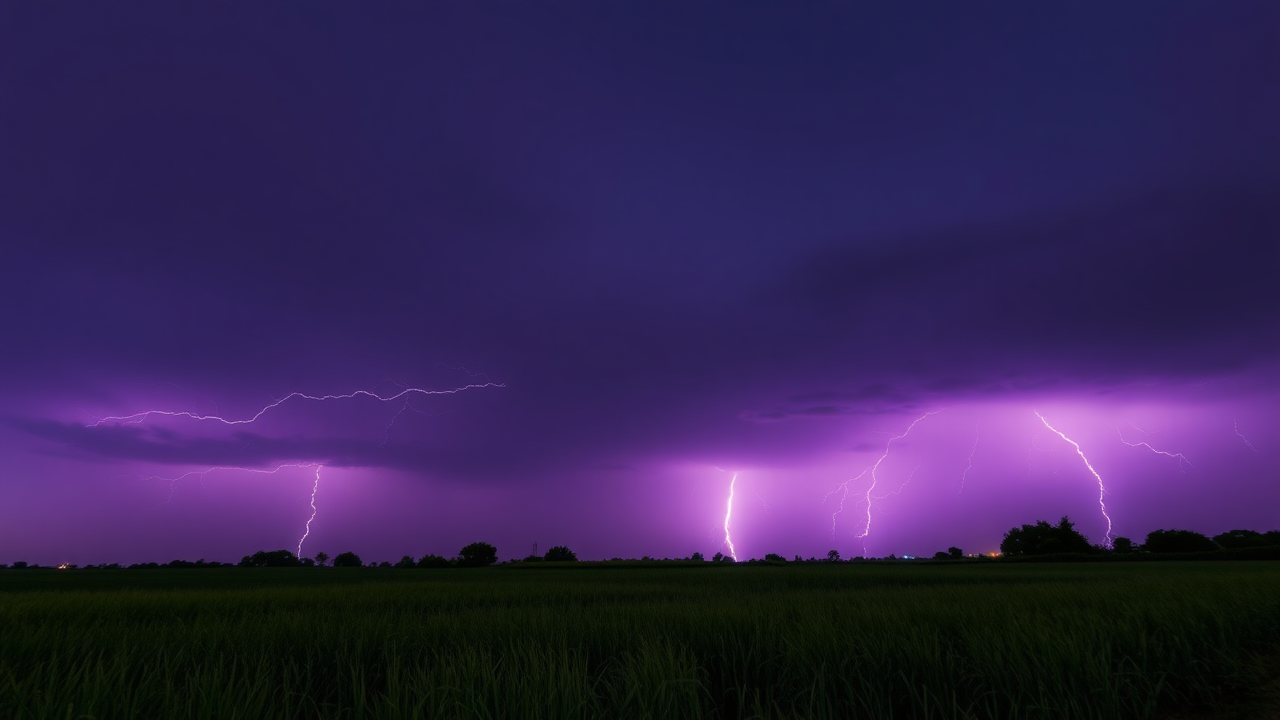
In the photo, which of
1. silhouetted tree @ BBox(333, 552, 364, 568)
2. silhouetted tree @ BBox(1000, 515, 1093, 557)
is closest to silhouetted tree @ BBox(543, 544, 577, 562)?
silhouetted tree @ BBox(333, 552, 364, 568)

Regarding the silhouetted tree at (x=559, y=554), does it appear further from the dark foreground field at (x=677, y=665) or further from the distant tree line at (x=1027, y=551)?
the dark foreground field at (x=677, y=665)

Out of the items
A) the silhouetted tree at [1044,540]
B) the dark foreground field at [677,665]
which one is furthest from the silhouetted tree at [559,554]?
the dark foreground field at [677,665]

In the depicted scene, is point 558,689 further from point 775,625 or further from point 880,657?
point 775,625

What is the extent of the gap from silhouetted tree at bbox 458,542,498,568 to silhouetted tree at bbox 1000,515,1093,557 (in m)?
69.6

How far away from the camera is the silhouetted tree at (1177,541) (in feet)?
189

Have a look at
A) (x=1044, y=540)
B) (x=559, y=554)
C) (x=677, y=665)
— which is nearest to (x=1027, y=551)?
(x=1044, y=540)

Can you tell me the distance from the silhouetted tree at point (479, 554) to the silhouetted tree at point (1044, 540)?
228ft

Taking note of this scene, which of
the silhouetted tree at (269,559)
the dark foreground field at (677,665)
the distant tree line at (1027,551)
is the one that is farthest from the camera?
the silhouetted tree at (269,559)

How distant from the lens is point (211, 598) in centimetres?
1256

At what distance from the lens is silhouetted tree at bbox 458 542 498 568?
249 feet

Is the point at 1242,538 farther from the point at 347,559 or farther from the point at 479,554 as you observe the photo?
the point at 347,559

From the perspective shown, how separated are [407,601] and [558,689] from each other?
36.6 feet

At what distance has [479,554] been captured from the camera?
77000 millimetres

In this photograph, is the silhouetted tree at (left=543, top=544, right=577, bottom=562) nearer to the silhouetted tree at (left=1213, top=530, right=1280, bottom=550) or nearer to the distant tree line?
the distant tree line
